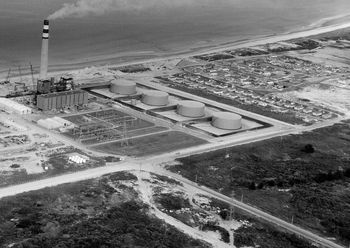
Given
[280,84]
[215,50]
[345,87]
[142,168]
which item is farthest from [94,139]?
[215,50]

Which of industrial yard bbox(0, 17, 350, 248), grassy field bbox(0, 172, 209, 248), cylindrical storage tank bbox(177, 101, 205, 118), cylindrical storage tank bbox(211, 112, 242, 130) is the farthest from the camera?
cylindrical storage tank bbox(177, 101, 205, 118)

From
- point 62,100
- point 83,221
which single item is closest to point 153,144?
point 62,100

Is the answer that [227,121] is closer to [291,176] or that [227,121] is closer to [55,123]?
[291,176]

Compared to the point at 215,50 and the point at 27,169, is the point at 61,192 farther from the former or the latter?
the point at 215,50

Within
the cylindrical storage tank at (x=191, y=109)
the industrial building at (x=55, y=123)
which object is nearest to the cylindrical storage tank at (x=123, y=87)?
the cylindrical storage tank at (x=191, y=109)

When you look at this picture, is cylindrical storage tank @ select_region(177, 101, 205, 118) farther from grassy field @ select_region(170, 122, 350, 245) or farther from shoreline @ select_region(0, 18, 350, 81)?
shoreline @ select_region(0, 18, 350, 81)

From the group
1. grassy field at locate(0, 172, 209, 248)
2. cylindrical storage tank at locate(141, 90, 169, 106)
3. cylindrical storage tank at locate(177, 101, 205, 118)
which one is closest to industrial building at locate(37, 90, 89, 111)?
cylindrical storage tank at locate(141, 90, 169, 106)
